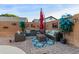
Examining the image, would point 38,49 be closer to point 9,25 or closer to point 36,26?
point 36,26

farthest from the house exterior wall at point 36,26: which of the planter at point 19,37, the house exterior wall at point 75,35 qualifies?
the house exterior wall at point 75,35

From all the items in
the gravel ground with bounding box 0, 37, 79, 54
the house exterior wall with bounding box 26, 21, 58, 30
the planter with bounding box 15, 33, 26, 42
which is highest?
the house exterior wall with bounding box 26, 21, 58, 30

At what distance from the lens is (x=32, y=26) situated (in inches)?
84.2

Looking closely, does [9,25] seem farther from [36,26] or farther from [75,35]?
[75,35]

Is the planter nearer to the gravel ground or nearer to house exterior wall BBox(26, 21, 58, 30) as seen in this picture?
the gravel ground

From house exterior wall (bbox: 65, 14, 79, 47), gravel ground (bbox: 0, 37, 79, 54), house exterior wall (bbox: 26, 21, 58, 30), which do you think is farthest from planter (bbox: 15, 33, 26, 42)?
house exterior wall (bbox: 65, 14, 79, 47)

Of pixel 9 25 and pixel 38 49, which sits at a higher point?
pixel 9 25

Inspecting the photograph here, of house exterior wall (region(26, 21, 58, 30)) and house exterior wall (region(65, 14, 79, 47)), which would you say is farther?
house exterior wall (region(26, 21, 58, 30))

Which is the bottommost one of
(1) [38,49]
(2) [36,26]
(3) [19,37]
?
(1) [38,49]

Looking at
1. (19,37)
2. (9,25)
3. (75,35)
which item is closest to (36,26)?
(19,37)
